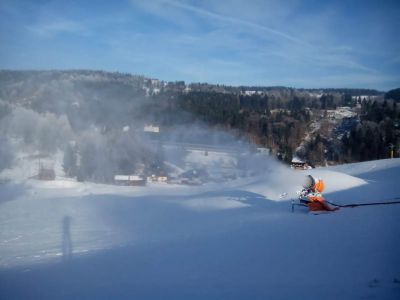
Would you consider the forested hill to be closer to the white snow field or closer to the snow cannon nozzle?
the white snow field

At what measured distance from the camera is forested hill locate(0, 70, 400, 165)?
2870 cm

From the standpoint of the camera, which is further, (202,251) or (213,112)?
(213,112)

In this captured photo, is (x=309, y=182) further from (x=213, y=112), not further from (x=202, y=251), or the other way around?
(x=213, y=112)

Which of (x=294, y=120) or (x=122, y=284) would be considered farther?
(x=294, y=120)

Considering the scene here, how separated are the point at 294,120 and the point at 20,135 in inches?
1350

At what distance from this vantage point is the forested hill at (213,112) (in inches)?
1130

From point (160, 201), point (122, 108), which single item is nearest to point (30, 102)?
point (122, 108)

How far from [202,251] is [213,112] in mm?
37536

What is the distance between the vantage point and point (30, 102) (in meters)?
Result: 26.2

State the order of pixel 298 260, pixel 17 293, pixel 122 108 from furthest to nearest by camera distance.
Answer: pixel 122 108, pixel 298 260, pixel 17 293

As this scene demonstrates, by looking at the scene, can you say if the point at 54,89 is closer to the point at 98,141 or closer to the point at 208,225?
the point at 98,141

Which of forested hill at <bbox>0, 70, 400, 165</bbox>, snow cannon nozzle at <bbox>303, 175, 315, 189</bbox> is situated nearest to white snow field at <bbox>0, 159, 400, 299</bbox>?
snow cannon nozzle at <bbox>303, 175, 315, 189</bbox>

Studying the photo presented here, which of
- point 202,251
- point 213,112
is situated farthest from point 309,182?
point 213,112

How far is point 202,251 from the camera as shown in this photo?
16.3 feet
